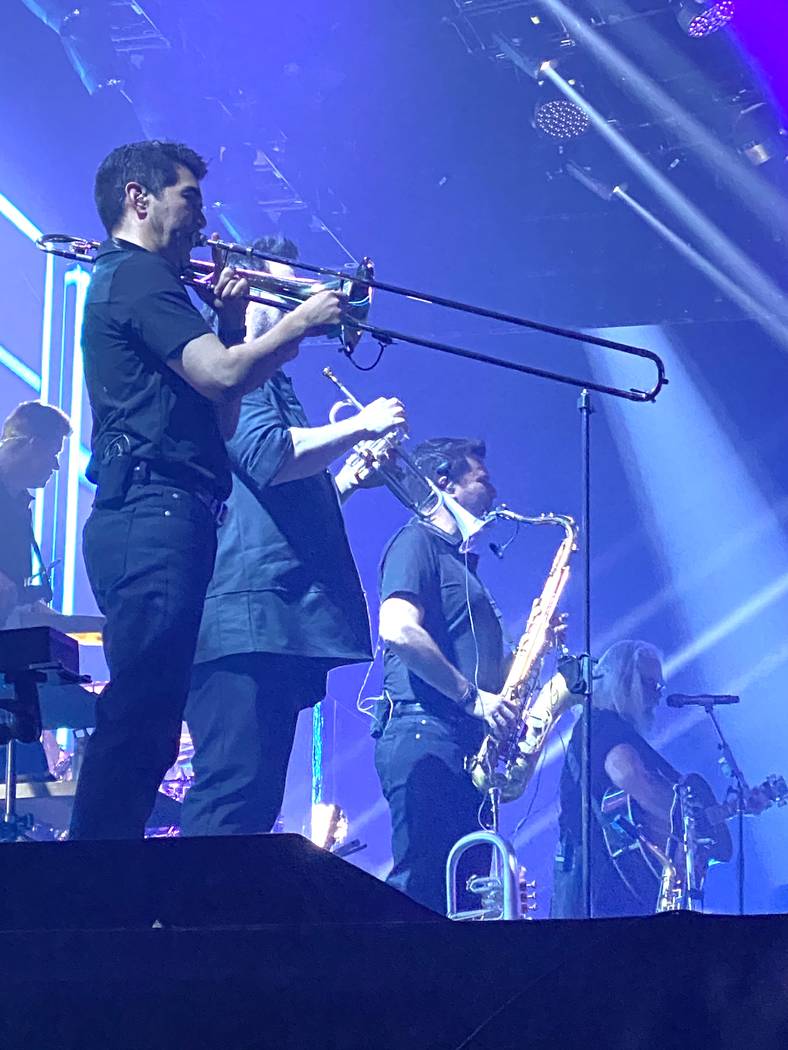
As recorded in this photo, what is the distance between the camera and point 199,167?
307 cm

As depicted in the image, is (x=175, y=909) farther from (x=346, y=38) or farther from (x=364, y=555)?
(x=364, y=555)

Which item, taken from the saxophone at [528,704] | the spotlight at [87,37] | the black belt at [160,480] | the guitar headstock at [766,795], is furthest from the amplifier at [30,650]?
the spotlight at [87,37]

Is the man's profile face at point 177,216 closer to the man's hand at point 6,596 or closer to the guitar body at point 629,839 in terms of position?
the man's hand at point 6,596

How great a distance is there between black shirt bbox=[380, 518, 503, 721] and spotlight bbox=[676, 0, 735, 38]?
3.23m

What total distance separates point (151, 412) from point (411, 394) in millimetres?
6027

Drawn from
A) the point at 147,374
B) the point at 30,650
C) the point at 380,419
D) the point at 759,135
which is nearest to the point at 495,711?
the point at 380,419

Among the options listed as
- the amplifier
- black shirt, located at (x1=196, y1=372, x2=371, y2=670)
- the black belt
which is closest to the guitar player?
black shirt, located at (x1=196, y1=372, x2=371, y2=670)

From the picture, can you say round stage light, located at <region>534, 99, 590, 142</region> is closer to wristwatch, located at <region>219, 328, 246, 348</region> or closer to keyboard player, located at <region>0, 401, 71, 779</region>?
keyboard player, located at <region>0, 401, 71, 779</region>

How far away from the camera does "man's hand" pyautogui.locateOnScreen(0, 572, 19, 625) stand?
459 cm

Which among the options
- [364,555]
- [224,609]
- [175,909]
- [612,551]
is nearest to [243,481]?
[224,609]

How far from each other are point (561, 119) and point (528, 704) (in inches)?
125

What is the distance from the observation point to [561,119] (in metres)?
7.04

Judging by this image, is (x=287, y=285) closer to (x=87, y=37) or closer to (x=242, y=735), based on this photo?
(x=242, y=735)

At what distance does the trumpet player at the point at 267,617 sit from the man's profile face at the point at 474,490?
138 cm
